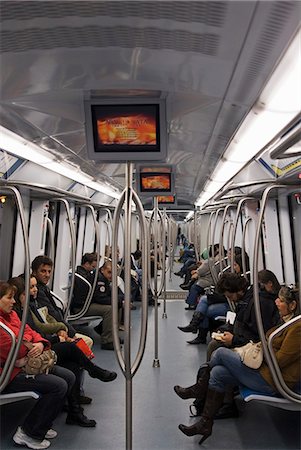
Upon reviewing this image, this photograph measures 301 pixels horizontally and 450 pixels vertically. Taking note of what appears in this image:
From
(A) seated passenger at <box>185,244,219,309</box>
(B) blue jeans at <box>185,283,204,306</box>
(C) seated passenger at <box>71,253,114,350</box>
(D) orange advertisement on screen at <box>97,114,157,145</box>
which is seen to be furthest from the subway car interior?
(B) blue jeans at <box>185,283,204,306</box>

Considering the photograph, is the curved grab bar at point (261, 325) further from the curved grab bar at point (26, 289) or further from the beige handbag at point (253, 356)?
the curved grab bar at point (26, 289)

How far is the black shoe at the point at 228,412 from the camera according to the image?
11.8ft

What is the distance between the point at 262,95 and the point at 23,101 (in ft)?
5.80

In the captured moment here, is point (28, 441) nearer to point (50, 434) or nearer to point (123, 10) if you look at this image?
point (50, 434)

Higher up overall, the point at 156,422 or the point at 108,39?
the point at 108,39

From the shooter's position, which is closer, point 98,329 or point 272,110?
point 272,110

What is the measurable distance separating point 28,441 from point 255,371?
1.83 metres

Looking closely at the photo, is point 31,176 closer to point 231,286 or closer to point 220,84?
point 231,286

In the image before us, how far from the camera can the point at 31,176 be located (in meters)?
5.24

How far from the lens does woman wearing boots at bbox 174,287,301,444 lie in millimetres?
2992

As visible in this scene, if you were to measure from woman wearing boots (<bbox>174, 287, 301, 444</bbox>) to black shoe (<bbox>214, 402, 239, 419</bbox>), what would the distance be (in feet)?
0.78

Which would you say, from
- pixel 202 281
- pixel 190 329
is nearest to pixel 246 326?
pixel 190 329

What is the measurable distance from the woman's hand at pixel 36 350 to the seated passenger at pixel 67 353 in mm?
445

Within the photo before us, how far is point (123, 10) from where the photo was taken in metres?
1.78
